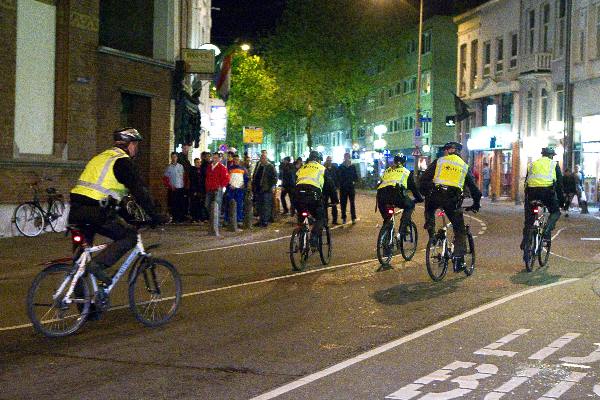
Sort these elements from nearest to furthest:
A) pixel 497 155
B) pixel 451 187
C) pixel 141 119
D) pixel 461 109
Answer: pixel 451 187
pixel 141 119
pixel 497 155
pixel 461 109

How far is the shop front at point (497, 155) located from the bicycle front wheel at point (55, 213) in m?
28.8

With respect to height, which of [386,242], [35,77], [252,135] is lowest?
[386,242]

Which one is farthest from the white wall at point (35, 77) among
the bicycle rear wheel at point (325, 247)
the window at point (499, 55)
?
the window at point (499, 55)

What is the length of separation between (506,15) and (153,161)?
2979cm

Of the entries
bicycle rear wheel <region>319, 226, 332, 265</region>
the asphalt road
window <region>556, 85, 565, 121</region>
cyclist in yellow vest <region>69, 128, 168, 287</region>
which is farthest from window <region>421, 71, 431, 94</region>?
cyclist in yellow vest <region>69, 128, 168, 287</region>

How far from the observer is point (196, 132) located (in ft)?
89.8

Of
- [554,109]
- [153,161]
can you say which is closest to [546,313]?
[153,161]

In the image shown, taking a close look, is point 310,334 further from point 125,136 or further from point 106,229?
point 125,136

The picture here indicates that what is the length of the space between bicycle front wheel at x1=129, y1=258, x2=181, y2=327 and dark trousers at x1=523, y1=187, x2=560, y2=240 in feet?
22.5

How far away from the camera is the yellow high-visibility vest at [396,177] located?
14609 millimetres

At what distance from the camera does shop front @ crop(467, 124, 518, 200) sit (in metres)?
46.4

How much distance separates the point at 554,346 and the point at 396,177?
22.5ft

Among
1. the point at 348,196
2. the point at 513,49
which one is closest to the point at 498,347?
A: the point at 348,196

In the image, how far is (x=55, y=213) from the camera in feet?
62.2
